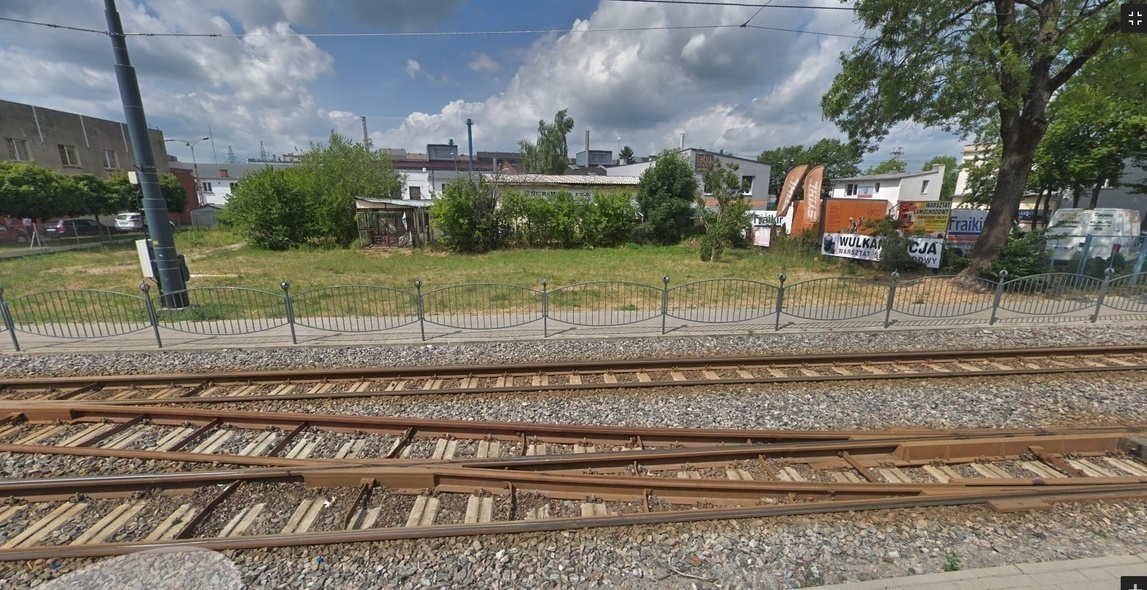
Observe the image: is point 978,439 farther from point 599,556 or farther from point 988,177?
point 988,177

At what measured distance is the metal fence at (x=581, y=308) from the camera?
8492mm

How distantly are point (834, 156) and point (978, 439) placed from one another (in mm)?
66822

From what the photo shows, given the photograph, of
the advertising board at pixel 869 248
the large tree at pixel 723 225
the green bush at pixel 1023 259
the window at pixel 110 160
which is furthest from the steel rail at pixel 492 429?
the window at pixel 110 160

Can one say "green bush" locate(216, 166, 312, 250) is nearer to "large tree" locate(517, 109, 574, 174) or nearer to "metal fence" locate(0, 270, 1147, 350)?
"metal fence" locate(0, 270, 1147, 350)

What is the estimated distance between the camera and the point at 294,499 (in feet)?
12.2

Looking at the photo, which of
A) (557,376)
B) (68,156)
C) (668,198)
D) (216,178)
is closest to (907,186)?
(668,198)

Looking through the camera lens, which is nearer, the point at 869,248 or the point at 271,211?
the point at 869,248

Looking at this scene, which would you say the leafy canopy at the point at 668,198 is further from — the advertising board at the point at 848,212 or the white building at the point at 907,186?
the white building at the point at 907,186

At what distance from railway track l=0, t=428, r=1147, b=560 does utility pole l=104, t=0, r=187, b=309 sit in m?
6.82

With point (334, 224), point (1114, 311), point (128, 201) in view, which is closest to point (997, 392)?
point (1114, 311)

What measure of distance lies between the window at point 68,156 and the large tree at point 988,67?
53.5 metres

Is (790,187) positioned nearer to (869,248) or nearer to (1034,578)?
(869,248)

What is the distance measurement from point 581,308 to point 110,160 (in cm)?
5231

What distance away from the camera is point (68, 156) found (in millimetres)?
34188
